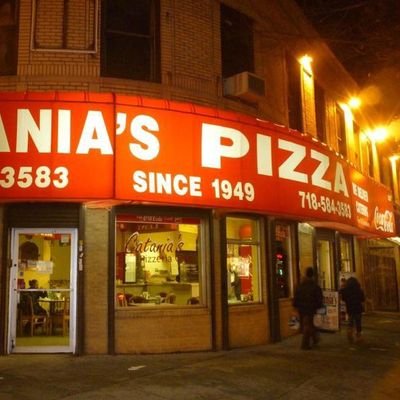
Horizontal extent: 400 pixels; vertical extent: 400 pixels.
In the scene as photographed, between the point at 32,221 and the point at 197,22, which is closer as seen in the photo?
the point at 32,221

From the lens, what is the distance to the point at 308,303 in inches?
421

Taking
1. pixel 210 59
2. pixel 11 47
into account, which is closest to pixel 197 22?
pixel 210 59

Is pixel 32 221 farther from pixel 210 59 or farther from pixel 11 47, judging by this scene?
pixel 210 59

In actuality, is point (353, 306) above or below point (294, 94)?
below

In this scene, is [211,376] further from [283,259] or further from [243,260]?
[283,259]

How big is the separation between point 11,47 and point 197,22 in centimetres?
374

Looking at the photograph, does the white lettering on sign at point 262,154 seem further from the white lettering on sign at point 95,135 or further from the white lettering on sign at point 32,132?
the white lettering on sign at point 32,132

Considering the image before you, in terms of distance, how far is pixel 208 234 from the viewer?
33.9ft

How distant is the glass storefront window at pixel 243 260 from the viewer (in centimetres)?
1097

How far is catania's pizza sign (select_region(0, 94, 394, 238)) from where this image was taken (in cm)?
820

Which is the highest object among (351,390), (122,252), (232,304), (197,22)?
(197,22)

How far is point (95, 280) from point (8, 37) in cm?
495

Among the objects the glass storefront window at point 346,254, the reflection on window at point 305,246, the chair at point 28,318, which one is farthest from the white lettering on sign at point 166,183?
the glass storefront window at point 346,254

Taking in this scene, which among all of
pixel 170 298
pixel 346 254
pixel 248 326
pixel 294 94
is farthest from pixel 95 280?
pixel 346 254
